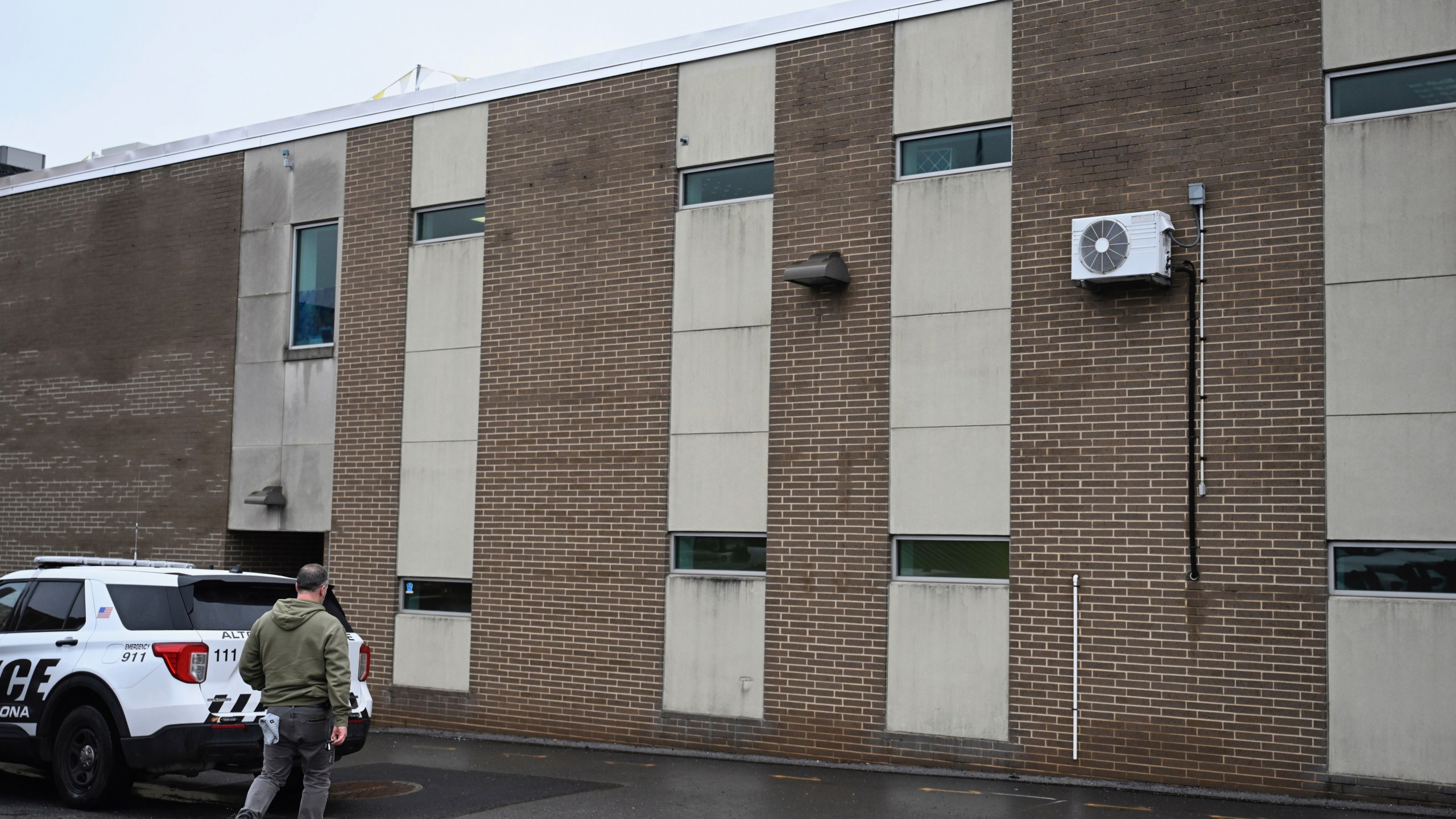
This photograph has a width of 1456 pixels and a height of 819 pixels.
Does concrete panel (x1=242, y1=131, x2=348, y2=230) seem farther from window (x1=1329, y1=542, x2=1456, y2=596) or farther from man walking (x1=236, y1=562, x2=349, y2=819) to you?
window (x1=1329, y1=542, x2=1456, y2=596)

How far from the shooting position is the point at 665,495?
47.1ft

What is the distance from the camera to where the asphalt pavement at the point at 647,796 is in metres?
10.1

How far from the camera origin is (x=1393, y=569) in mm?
10867

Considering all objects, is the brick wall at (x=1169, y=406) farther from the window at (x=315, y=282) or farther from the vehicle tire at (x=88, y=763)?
the window at (x=315, y=282)

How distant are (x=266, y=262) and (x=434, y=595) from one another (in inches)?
202

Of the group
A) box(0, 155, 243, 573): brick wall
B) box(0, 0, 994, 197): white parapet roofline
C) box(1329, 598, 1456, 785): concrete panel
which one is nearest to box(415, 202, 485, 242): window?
box(0, 0, 994, 197): white parapet roofline

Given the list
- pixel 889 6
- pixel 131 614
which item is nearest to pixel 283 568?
pixel 131 614

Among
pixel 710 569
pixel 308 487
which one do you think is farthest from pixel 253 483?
pixel 710 569

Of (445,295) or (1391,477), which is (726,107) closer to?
(445,295)

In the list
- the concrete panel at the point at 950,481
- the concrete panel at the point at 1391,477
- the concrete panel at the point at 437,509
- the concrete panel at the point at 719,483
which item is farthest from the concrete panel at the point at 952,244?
the concrete panel at the point at 437,509

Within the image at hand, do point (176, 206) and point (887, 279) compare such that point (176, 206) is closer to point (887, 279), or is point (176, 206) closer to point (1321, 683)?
point (887, 279)

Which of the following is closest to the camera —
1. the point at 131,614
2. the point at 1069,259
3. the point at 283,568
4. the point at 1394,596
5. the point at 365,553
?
the point at 131,614

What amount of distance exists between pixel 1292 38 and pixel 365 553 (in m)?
11.5

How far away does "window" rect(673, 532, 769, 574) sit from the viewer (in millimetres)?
13867
